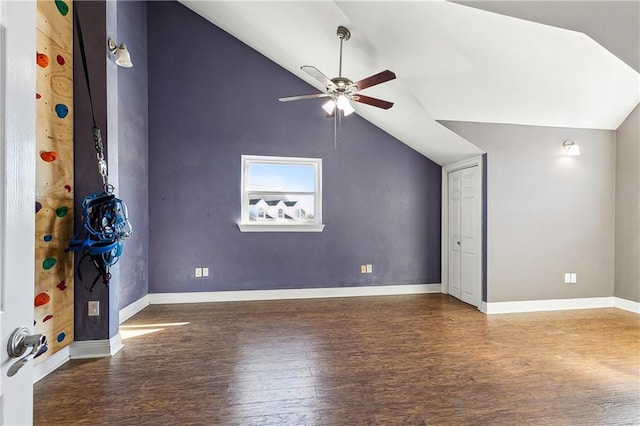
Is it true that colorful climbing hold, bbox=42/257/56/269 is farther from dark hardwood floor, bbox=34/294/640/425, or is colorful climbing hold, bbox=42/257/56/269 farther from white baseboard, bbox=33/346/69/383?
dark hardwood floor, bbox=34/294/640/425

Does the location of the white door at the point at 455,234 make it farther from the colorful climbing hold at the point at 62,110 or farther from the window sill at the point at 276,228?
the colorful climbing hold at the point at 62,110

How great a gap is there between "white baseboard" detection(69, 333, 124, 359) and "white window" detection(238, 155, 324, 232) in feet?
6.99

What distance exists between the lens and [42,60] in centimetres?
224

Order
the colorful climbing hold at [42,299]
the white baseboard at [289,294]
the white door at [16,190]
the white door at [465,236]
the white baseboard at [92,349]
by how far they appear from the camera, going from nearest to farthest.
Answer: the white door at [16,190], the colorful climbing hold at [42,299], the white baseboard at [92,349], the white door at [465,236], the white baseboard at [289,294]

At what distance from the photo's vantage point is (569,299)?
4.07 meters

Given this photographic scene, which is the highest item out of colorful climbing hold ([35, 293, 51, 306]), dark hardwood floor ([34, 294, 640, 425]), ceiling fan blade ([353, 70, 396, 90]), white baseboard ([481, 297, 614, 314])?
ceiling fan blade ([353, 70, 396, 90])

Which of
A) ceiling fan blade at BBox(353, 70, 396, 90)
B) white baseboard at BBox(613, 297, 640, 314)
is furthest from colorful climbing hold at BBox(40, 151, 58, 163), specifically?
white baseboard at BBox(613, 297, 640, 314)

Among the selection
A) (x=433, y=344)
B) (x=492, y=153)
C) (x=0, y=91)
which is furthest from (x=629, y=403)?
(x=0, y=91)

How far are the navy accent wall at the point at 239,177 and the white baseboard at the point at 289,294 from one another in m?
0.09

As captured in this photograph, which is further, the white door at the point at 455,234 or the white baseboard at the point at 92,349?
the white door at the point at 455,234

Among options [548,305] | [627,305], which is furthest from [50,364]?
[627,305]

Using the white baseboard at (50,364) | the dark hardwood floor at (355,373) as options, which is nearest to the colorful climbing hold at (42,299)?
the white baseboard at (50,364)

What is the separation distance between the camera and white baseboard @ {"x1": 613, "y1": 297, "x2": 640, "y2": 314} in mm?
3907

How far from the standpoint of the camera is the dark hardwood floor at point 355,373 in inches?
74.2
